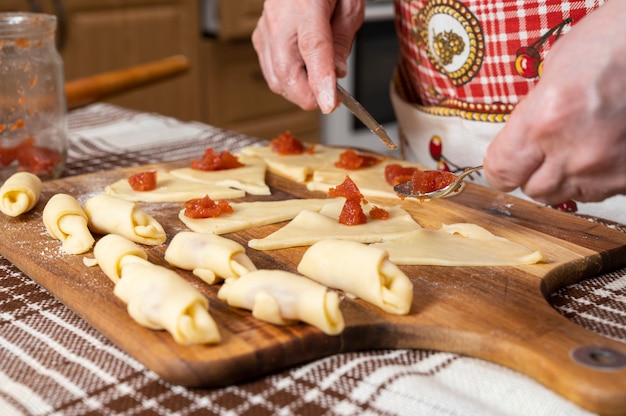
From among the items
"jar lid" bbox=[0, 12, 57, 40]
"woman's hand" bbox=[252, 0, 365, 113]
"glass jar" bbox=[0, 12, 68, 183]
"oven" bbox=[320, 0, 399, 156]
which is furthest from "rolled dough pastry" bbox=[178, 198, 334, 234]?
"oven" bbox=[320, 0, 399, 156]

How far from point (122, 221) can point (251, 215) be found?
0.26 m

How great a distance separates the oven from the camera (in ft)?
14.0

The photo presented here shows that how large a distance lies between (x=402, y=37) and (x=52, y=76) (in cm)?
85

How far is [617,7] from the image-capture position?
1.03m

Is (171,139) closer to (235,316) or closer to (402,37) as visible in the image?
(402,37)

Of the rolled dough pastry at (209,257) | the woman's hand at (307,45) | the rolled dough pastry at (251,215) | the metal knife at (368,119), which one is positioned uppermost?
the woman's hand at (307,45)

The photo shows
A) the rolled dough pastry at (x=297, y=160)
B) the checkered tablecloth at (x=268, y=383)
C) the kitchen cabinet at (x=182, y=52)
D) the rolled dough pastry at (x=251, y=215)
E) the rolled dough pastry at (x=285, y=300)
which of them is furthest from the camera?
the kitchen cabinet at (x=182, y=52)

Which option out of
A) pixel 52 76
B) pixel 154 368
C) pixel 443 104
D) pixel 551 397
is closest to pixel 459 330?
pixel 551 397

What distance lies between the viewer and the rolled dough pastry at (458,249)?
1283mm

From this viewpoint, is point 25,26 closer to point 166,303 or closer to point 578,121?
point 166,303

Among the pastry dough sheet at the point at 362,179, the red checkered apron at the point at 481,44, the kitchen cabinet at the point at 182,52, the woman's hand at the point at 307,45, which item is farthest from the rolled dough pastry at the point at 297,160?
the kitchen cabinet at the point at 182,52

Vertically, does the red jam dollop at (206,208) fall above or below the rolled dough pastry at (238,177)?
above

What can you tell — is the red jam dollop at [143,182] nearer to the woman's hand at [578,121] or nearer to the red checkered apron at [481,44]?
the red checkered apron at [481,44]

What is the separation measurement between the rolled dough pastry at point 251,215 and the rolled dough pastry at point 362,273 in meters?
0.28
